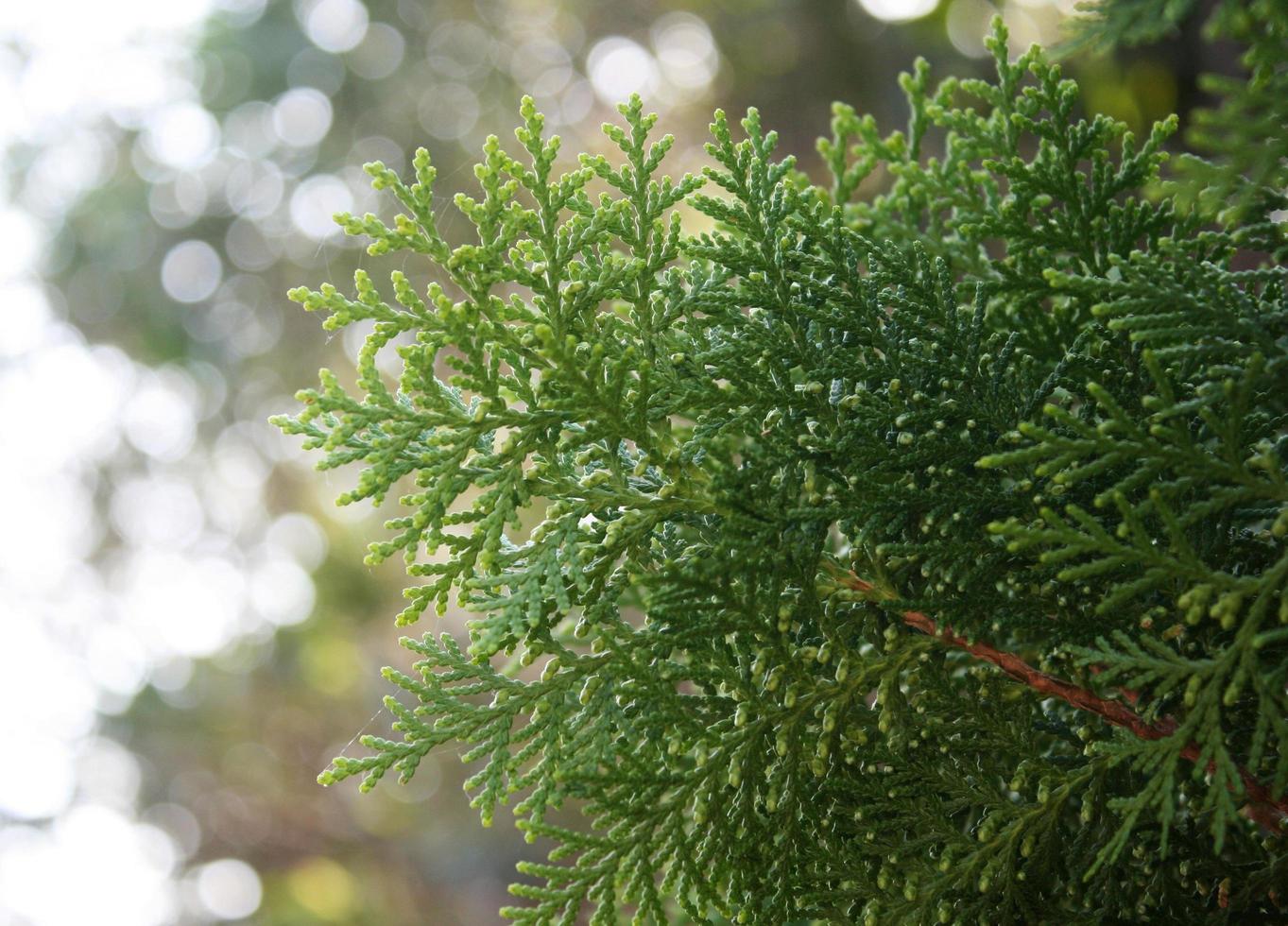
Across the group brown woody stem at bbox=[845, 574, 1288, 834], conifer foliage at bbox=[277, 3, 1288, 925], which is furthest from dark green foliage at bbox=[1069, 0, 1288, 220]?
brown woody stem at bbox=[845, 574, 1288, 834]

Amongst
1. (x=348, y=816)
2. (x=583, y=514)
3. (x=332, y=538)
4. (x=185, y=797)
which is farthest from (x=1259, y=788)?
(x=185, y=797)

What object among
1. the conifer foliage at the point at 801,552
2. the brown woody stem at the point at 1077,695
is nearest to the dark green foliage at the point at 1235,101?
the conifer foliage at the point at 801,552

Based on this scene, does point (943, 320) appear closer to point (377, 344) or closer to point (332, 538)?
point (377, 344)

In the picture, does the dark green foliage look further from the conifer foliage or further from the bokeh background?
the bokeh background

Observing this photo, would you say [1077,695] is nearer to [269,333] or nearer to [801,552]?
[801,552]

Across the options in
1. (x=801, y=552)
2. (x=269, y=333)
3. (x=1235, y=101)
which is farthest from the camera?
(x=269, y=333)

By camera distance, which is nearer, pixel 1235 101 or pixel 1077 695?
pixel 1235 101

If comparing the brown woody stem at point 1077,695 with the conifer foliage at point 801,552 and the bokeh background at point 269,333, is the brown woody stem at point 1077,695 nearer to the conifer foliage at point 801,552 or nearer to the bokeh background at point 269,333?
the conifer foliage at point 801,552

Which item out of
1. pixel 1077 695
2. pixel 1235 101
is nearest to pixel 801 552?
pixel 1077 695
